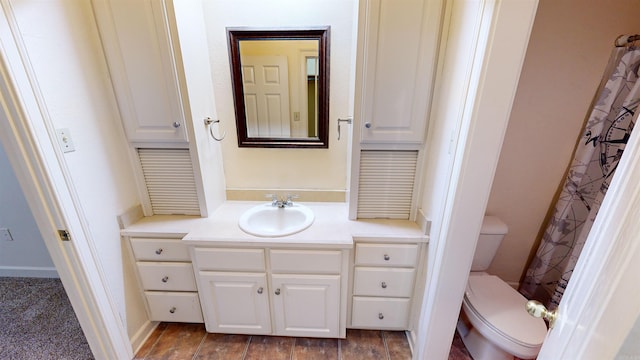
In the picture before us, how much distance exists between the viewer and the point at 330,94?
1551mm

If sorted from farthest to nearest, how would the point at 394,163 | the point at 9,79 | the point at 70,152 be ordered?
the point at 394,163, the point at 70,152, the point at 9,79

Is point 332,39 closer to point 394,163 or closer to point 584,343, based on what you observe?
point 394,163

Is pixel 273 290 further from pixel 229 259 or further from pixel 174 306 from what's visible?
pixel 174 306

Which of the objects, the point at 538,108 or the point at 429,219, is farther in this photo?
the point at 538,108

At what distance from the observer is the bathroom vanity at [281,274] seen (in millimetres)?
1353

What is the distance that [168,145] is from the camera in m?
1.42

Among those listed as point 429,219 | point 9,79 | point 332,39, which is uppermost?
point 332,39

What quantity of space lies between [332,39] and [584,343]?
1.57m

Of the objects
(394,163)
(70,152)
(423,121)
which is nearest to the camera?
(70,152)

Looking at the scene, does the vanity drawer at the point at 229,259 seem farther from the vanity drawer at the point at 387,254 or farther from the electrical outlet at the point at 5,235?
the electrical outlet at the point at 5,235

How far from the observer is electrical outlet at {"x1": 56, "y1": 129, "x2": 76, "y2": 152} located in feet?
3.49

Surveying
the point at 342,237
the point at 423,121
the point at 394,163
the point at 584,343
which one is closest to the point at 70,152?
the point at 342,237

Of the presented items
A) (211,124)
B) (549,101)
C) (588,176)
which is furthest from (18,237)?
(588,176)

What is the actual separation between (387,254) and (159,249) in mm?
1304
